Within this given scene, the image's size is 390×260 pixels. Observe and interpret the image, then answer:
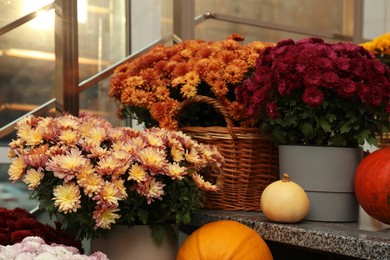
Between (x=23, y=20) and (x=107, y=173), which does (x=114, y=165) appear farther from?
(x=23, y=20)

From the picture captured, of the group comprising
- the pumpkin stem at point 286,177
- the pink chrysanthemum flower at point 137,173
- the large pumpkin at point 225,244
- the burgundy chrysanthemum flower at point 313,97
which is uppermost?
the burgundy chrysanthemum flower at point 313,97

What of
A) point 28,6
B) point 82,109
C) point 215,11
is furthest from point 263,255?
point 215,11

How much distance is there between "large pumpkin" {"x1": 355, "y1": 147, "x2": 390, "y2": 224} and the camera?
137 centimetres

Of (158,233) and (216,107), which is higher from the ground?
(216,107)

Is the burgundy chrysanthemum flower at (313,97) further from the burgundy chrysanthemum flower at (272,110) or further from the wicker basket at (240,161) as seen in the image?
the wicker basket at (240,161)

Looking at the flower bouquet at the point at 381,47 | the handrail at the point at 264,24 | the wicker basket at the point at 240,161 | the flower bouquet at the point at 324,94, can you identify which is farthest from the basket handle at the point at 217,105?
the handrail at the point at 264,24

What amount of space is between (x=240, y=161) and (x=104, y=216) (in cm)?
46

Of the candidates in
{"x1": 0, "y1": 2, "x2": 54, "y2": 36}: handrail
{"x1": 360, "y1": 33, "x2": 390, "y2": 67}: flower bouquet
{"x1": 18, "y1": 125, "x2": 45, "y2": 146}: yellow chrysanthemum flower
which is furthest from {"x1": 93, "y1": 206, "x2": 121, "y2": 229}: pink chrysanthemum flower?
{"x1": 360, "y1": 33, "x2": 390, "y2": 67}: flower bouquet

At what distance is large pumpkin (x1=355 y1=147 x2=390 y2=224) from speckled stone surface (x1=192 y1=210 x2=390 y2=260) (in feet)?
0.16

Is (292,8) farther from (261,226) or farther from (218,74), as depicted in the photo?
(261,226)

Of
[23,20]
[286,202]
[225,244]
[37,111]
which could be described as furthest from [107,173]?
[23,20]

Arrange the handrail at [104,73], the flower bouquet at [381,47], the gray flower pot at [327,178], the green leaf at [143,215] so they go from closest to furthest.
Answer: the green leaf at [143,215], the gray flower pot at [327,178], the handrail at [104,73], the flower bouquet at [381,47]

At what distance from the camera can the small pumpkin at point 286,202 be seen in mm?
1452

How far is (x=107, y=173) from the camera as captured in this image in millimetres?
1330
